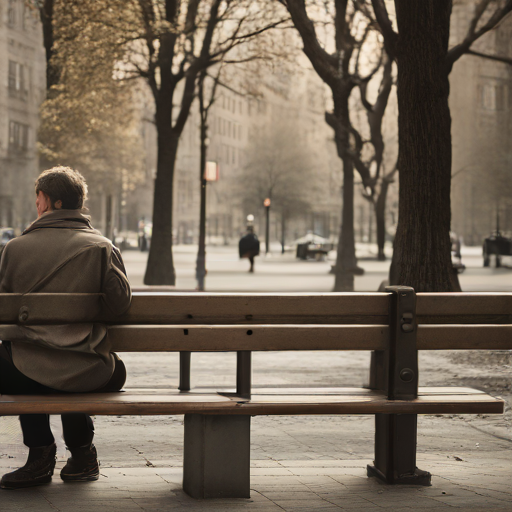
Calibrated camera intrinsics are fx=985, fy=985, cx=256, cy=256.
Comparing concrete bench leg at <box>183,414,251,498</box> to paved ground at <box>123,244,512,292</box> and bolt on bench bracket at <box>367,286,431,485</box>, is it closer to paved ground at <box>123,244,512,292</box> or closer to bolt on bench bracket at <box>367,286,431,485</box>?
bolt on bench bracket at <box>367,286,431,485</box>

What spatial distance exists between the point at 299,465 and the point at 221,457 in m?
Answer: 0.91

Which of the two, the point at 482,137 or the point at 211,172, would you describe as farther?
the point at 211,172

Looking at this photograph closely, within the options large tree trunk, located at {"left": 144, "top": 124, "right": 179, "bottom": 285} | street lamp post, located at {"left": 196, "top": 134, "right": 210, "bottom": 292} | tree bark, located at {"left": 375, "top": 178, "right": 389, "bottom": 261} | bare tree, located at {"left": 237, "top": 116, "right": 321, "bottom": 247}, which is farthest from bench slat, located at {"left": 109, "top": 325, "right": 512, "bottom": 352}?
bare tree, located at {"left": 237, "top": 116, "right": 321, "bottom": 247}

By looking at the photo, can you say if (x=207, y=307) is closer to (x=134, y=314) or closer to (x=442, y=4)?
(x=134, y=314)

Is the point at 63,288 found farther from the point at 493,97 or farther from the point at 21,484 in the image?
the point at 493,97

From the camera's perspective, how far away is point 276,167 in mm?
58062

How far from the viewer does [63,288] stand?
4496mm

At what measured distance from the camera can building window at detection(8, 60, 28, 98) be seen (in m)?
21.8

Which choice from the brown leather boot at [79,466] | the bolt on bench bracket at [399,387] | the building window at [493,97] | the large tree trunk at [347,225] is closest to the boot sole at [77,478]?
the brown leather boot at [79,466]

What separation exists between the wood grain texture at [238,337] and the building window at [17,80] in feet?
59.9

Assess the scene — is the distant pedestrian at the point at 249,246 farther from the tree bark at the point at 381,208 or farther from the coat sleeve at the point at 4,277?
the coat sleeve at the point at 4,277

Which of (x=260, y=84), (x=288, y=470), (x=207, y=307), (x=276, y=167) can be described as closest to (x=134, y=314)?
(x=207, y=307)

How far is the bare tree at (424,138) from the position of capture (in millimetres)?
10023

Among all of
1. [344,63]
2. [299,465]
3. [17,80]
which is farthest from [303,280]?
[299,465]
